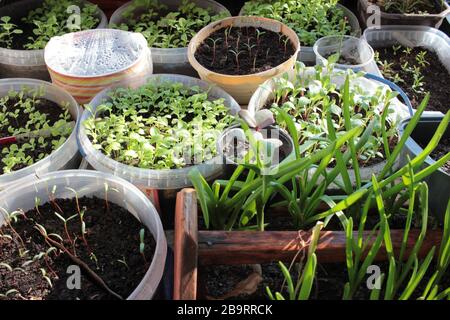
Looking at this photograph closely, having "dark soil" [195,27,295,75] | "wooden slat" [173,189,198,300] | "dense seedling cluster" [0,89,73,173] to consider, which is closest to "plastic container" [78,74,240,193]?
"dense seedling cluster" [0,89,73,173]

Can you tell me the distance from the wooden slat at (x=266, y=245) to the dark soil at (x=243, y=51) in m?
0.73

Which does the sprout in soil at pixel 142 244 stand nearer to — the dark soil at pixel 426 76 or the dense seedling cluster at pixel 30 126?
the dense seedling cluster at pixel 30 126

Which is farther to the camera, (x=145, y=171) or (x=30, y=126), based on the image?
(x=30, y=126)

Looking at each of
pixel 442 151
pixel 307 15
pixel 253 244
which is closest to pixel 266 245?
pixel 253 244

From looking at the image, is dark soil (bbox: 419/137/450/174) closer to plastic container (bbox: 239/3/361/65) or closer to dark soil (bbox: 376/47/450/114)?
dark soil (bbox: 376/47/450/114)

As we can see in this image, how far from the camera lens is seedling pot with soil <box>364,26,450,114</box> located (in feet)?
5.25

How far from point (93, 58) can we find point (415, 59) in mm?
1089

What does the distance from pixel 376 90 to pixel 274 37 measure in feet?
1.53

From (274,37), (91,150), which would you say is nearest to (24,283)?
(91,150)

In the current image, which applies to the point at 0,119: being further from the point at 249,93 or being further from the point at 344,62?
the point at 344,62

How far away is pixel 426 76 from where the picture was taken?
5.49 feet

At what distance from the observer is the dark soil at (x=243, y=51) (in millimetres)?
1585

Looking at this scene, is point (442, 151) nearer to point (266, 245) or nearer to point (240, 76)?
point (266, 245)

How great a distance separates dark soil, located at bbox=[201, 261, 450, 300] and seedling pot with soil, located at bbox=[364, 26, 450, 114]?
2.39 ft
